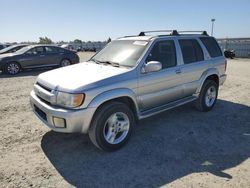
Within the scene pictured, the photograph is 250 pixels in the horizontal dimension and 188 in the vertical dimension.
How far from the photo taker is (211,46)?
249 inches

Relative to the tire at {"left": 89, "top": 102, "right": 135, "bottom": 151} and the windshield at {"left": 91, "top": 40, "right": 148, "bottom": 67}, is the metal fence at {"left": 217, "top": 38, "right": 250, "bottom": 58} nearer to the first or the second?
the windshield at {"left": 91, "top": 40, "right": 148, "bottom": 67}

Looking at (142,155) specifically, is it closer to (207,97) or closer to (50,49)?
(207,97)

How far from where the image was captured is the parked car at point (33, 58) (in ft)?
41.0

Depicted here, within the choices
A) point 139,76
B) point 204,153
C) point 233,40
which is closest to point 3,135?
point 139,76

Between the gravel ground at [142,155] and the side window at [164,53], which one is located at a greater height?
the side window at [164,53]

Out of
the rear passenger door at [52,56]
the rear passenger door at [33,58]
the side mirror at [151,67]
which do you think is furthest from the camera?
the rear passenger door at [52,56]

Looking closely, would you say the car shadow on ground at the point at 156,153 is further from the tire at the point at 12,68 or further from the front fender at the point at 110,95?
the tire at the point at 12,68

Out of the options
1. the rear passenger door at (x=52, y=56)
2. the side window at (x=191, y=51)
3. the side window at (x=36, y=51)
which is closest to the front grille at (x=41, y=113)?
the side window at (x=191, y=51)

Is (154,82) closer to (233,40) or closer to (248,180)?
(248,180)

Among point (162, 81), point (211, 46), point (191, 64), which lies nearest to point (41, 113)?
point (162, 81)

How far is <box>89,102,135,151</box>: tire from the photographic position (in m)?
3.93

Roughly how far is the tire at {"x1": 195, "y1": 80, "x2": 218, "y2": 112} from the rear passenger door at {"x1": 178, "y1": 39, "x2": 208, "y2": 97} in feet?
1.26

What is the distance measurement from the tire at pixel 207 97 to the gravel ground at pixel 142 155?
244mm

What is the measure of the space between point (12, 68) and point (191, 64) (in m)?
10.1
